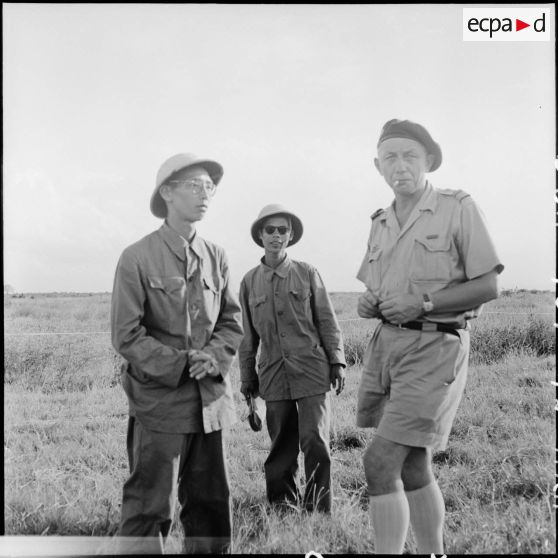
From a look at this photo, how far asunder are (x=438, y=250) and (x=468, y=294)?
10.1 inches

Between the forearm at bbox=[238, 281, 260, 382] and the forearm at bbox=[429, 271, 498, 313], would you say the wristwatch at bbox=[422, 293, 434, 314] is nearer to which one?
the forearm at bbox=[429, 271, 498, 313]

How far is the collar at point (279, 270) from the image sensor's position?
3.93 meters

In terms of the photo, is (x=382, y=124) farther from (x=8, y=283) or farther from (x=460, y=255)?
(x=8, y=283)

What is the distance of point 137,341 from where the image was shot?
115 inches

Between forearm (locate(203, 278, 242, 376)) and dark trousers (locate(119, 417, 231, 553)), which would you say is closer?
dark trousers (locate(119, 417, 231, 553))

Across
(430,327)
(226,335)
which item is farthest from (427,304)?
(226,335)

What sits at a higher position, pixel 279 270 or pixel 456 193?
pixel 456 193

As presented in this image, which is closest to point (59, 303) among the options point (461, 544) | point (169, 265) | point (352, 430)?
point (169, 265)

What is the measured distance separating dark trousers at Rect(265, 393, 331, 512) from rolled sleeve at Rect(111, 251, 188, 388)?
3.69 feet

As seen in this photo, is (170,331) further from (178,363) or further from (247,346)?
(247,346)

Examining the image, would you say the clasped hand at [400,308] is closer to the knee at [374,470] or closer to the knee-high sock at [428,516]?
the knee at [374,470]

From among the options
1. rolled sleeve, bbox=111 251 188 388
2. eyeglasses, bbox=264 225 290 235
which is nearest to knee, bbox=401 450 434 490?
rolled sleeve, bbox=111 251 188 388

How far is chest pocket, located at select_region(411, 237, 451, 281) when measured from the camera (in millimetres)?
2955

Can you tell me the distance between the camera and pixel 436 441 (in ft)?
9.41
